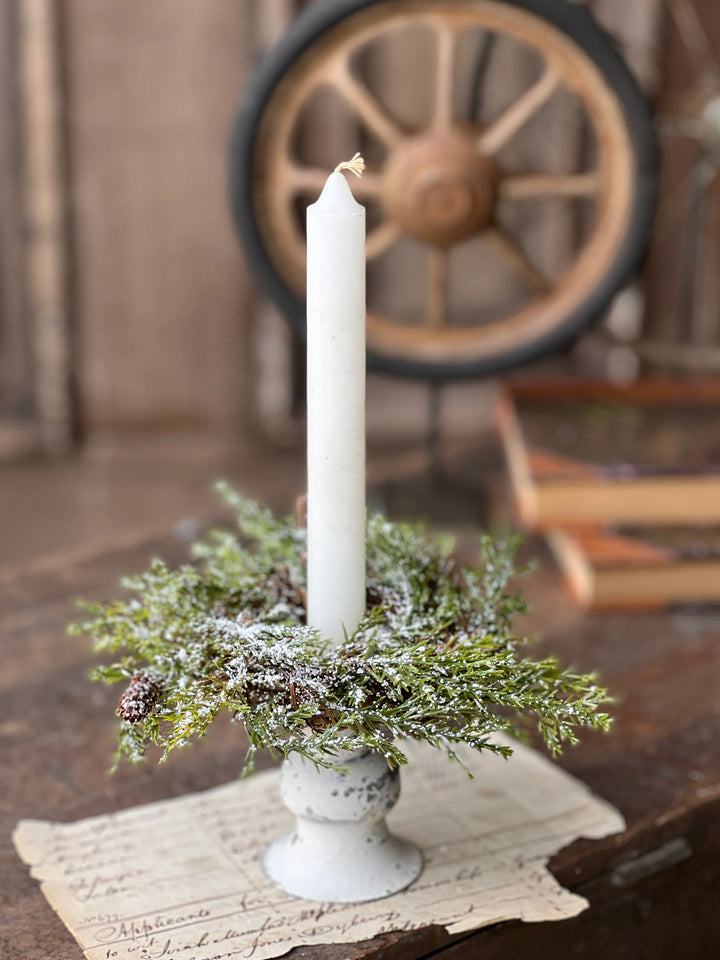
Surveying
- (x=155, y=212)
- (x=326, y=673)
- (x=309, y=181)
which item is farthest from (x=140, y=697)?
(x=155, y=212)

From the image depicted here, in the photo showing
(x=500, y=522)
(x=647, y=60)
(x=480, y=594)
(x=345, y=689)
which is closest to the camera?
(x=345, y=689)

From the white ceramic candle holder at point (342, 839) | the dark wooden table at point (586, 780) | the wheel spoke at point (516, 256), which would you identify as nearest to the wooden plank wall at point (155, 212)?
the wheel spoke at point (516, 256)

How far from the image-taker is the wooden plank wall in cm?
189

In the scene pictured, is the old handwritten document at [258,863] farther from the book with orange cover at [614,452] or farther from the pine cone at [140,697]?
the book with orange cover at [614,452]

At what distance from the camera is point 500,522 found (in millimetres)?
1397

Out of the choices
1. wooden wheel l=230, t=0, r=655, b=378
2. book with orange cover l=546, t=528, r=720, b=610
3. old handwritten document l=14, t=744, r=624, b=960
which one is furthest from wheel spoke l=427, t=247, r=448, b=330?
old handwritten document l=14, t=744, r=624, b=960

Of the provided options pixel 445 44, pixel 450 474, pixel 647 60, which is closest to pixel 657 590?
pixel 450 474

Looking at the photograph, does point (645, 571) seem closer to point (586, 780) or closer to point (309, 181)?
point (586, 780)

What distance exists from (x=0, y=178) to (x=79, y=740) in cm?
129

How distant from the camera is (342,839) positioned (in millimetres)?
687

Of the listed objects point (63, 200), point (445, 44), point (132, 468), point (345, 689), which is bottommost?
point (132, 468)

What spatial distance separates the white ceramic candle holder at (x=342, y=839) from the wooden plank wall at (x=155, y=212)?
1.38m

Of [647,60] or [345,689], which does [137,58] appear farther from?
[345,689]

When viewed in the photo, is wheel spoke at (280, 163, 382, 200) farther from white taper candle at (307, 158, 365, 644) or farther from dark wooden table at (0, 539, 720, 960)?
white taper candle at (307, 158, 365, 644)
